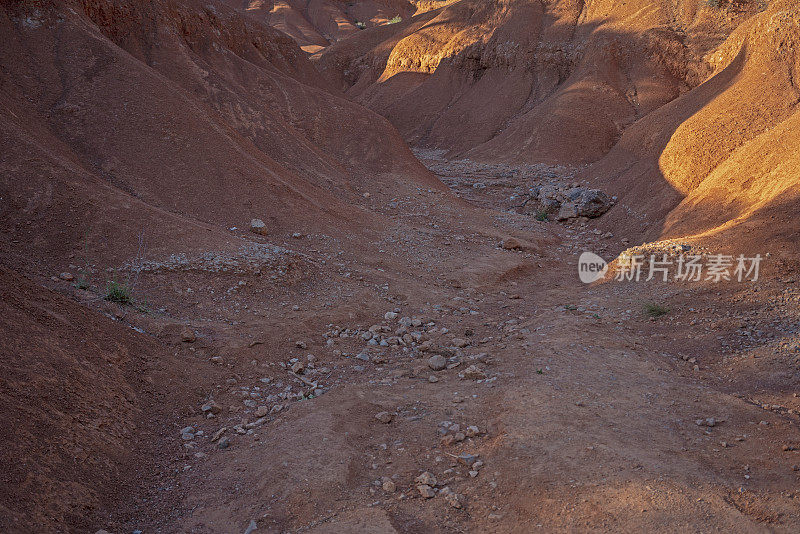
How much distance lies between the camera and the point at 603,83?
20.0 meters

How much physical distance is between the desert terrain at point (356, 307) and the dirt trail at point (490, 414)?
27 millimetres

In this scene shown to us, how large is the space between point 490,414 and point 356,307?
3.18 m

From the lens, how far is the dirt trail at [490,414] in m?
3.63

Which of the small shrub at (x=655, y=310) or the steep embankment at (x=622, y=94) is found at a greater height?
the steep embankment at (x=622, y=94)

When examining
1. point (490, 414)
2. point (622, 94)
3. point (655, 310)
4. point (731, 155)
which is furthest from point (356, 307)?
point (622, 94)

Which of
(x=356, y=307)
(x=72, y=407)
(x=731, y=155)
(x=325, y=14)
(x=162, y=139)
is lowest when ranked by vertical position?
(x=356, y=307)

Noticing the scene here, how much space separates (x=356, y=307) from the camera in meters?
7.57

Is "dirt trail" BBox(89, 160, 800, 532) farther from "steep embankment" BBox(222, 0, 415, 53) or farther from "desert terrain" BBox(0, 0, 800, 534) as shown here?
"steep embankment" BBox(222, 0, 415, 53)

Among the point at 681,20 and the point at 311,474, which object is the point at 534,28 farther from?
the point at 311,474

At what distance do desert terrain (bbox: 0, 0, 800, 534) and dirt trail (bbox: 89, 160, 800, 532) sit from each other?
0.09ft

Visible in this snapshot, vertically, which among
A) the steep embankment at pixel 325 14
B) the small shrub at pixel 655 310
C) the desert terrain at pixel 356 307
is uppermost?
the steep embankment at pixel 325 14

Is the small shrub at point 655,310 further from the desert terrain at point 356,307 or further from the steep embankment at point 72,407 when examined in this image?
the steep embankment at point 72,407

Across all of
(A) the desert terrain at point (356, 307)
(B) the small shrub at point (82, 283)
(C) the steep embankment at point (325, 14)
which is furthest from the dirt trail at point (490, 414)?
(C) the steep embankment at point (325, 14)

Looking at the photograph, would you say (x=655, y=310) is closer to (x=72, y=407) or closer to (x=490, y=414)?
→ (x=490, y=414)
